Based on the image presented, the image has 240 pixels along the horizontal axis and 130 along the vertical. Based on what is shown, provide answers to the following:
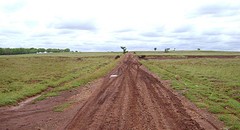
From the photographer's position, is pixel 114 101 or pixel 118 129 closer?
pixel 118 129

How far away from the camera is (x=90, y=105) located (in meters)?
13.7

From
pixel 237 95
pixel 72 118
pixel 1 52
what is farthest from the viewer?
pixel 1 52

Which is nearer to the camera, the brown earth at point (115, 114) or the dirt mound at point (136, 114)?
the dirt mound at point (136, 114)

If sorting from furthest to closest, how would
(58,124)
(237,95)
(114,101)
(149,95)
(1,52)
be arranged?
(1,52) → (237,95) → (149,95) → (114,101) → (58,124)

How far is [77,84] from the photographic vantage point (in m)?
22.7

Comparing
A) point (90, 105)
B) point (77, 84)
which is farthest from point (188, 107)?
point (77, 84)

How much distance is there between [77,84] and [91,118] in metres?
11.9

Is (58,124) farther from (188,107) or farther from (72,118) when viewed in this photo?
(188,107)

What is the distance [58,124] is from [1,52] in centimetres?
13456

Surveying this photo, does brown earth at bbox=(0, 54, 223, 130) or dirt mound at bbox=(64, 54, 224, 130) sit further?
brown earth at bbox=(0, 54, 223, 130)

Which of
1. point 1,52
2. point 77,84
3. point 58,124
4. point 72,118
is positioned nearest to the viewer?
point 58,124

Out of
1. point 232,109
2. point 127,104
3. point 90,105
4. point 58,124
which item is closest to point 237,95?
point 232,109

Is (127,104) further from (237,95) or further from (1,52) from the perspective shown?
(1,52)

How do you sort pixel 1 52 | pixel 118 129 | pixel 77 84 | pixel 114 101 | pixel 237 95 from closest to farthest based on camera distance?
pixel 118 129
pixel 114 101
pixel 237 95
pixel 77 84
pixel 1 52
